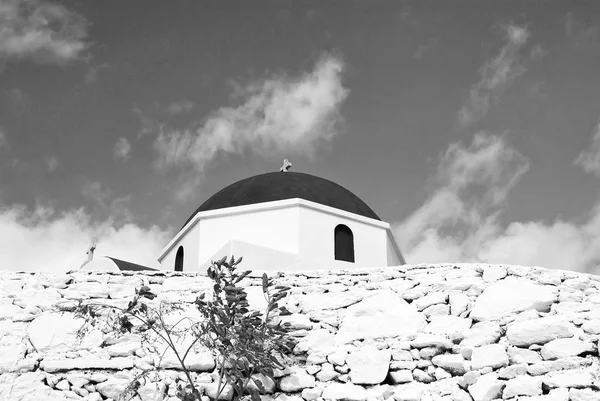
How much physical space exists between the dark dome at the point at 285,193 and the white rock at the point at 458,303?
726 cm

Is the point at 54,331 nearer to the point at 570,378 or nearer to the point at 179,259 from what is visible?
the point at 570,378

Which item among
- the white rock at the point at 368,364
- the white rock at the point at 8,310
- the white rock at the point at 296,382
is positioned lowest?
the white rock at the point at 296,382

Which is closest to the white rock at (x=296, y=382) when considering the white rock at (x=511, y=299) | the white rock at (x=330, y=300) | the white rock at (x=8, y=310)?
the white rock at (x=330, y=300)

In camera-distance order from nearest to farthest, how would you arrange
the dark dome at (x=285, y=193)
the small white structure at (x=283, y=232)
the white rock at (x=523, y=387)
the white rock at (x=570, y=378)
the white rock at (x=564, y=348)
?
the white rock at (x=570, y=378), the white rock at (x=523, y=387), the white rock at (x=564, y=348), the small white structure at (x=283, y=232), the dark dome at (x=285, y=193)

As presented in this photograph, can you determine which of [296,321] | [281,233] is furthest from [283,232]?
[296,321]

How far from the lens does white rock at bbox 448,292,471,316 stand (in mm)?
5973

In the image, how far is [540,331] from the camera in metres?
5.36

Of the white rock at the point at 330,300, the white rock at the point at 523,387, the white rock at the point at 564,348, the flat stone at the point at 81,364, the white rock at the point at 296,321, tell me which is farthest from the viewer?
the white rock at the point at 330,300

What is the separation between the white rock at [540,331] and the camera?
532cm

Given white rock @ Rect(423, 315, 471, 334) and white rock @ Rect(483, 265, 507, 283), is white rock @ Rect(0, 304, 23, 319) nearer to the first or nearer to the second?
white rock @ Rect(423, 315, 471, 334)

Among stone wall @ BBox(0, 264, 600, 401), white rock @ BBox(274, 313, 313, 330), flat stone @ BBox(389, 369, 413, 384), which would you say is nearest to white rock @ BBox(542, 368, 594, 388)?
stone wall @ BBox(0, 264, 600, 401)

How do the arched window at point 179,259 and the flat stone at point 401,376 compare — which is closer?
the flat stone at point 401,376

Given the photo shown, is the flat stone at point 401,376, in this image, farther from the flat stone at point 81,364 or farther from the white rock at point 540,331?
the flat stone at point 81,364

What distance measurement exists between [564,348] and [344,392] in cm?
182
